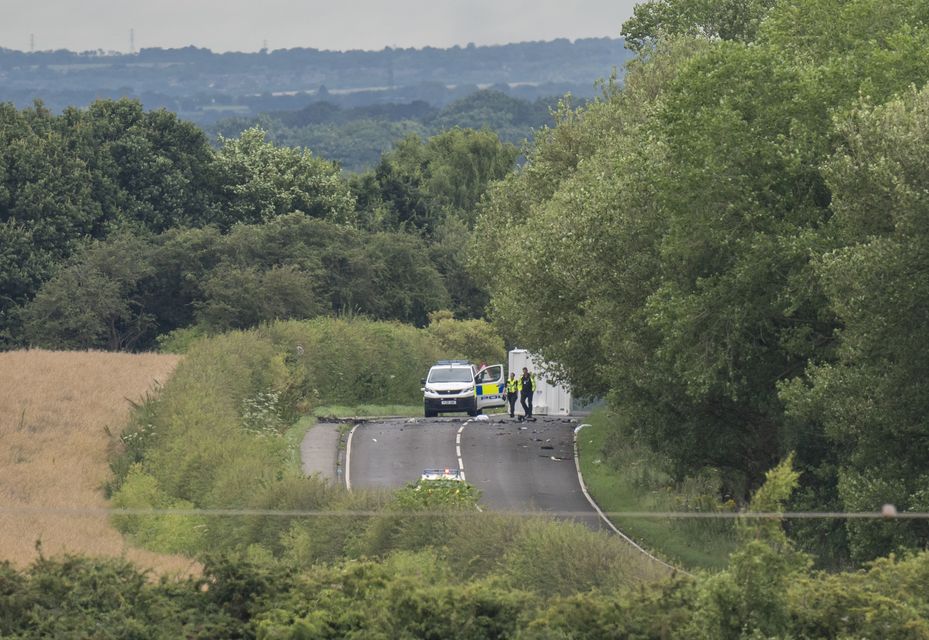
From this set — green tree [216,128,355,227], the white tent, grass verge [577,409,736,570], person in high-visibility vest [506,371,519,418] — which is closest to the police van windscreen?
person in high-visibility vest [506,371,519,418]

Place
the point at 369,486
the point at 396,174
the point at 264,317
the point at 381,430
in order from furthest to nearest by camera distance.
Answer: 1. the point at 396,174
2. the point at 264,317
3. the point at 381,430
4. the point at 369,486

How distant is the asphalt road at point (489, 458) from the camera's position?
38250 millimetres

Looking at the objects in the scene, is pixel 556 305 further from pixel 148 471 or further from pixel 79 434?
pixel 79 434

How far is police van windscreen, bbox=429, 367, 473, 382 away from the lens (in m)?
56.1

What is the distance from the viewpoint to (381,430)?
50.1m

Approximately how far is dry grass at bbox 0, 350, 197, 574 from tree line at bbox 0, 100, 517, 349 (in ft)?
38.3

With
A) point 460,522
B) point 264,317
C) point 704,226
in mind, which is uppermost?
point 704,226

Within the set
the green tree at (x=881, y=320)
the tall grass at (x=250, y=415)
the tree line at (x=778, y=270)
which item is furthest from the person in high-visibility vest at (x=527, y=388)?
the green tree at (x=881, y=320)

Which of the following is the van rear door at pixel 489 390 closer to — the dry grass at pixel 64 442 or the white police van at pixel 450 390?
→ the white police van at pixel 450 390

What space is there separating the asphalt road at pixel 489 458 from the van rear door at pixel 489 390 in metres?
5.27

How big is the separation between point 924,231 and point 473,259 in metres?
36.9

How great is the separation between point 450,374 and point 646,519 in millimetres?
21154

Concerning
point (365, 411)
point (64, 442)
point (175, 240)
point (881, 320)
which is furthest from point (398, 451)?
point (175, 240)

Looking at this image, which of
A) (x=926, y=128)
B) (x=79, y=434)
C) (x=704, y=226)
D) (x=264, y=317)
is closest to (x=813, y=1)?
(x=704, y=226)
